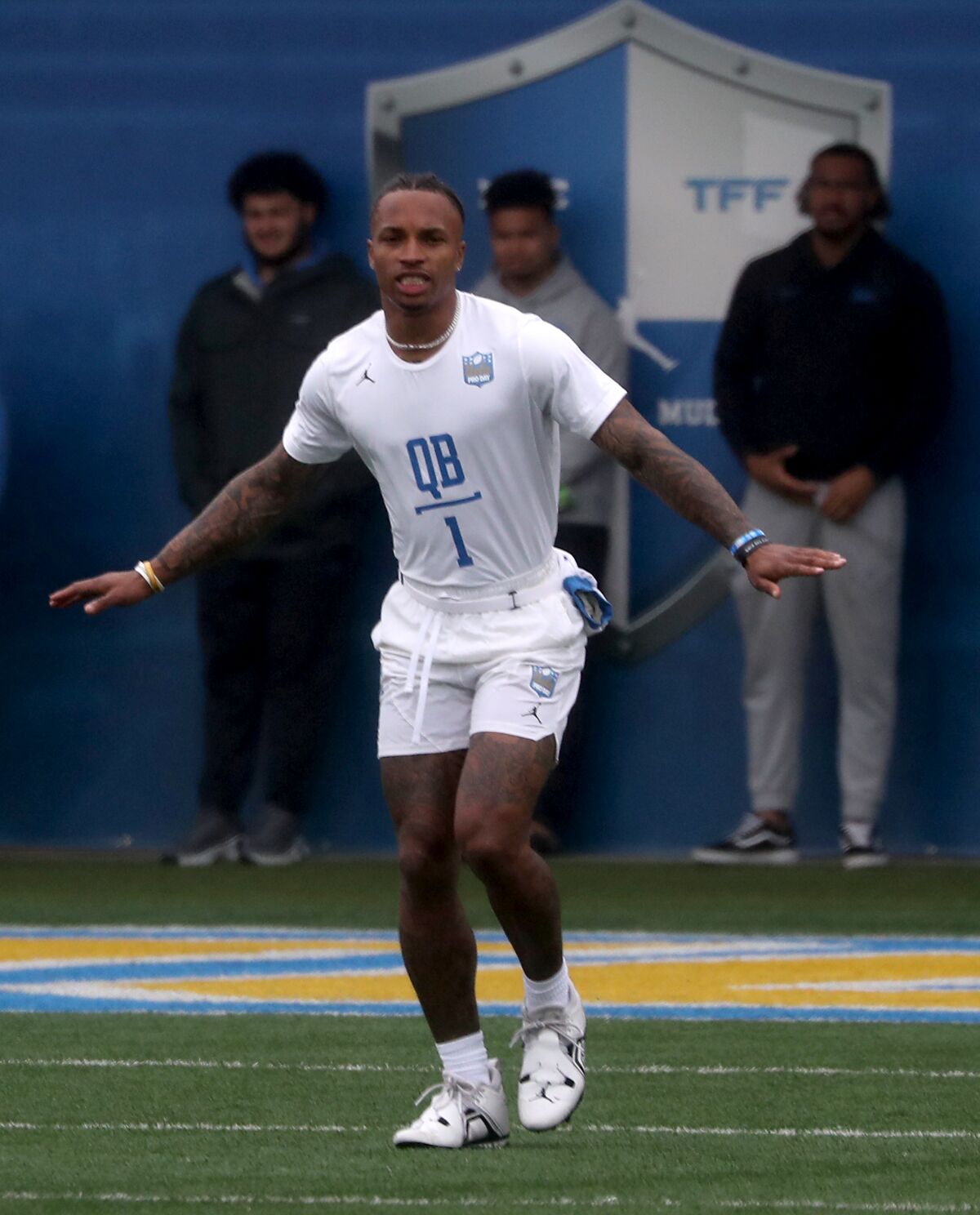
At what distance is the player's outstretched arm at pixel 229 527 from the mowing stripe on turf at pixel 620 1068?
1250mm

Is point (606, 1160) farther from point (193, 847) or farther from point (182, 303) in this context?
point (182, 303)

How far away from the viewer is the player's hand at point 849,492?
34.1 feet

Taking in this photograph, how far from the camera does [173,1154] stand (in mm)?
5156

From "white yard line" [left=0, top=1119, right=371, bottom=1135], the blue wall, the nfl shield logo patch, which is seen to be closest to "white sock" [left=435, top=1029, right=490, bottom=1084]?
"white yard line" [left=0, top=1119, right=371, bottom=1135]

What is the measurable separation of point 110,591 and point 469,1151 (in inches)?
54.4

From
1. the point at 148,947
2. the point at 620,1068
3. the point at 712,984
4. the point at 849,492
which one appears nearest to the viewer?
the point at 620,1068

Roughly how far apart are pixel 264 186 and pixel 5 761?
2.75 m

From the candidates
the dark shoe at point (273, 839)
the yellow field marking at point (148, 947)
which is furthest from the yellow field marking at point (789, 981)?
the dark shoe at point (273, 839)

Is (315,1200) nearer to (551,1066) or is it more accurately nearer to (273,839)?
(551,1066)

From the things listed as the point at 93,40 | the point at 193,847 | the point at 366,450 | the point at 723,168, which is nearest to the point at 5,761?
the point at 193,847

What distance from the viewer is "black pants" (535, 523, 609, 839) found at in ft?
35.0

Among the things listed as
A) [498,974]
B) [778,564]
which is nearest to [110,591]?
[778,564]

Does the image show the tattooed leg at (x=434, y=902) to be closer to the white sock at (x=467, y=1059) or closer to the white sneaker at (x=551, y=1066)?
the white sock at (x=467, y=1059)

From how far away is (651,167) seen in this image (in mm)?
11008
